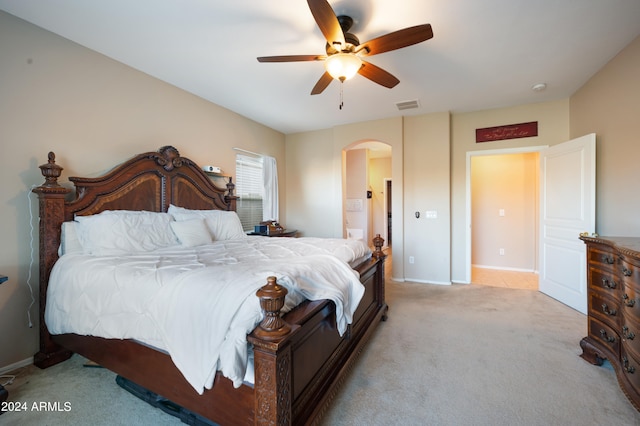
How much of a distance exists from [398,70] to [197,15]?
201 cm

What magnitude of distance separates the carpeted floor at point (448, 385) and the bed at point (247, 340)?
19 cm

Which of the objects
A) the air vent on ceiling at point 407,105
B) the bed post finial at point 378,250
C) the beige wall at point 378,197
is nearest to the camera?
the bed post finial at point 378,250

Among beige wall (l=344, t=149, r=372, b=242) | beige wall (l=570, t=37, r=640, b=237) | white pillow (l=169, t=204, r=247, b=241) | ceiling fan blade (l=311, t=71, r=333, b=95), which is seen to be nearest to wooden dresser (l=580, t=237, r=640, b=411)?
beige wall (l=570, t=37, r=640, b=237)

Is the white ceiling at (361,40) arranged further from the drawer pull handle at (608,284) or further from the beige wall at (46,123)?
the drawer pull handle at (608,284)

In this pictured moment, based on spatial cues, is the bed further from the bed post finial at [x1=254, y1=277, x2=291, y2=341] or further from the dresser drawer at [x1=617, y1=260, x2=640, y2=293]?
the dresser drawer at [x1=617, y1=260, x2=640, y2=293]

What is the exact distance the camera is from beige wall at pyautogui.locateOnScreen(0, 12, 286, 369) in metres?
2.13

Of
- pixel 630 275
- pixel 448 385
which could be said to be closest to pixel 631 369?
pixel 630 275

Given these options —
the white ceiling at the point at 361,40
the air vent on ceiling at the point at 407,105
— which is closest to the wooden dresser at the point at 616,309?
the white ceiling at the point at 361,40

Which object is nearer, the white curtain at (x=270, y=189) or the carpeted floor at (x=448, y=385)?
the carpeted floor at (x=448, y=385)

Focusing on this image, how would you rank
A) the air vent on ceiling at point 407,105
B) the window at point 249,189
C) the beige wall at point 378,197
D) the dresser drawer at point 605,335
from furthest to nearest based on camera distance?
the beige wall at point 378,197 < the window at point 249,189 < the air vent on ceiling at point 407,105 < the dresser drawer at point 605,335

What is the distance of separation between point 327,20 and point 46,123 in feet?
8.26

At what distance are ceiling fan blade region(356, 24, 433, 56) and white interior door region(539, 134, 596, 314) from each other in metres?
2.66

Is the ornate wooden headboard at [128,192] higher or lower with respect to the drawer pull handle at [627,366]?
higher

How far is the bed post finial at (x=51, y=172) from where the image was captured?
2.15 meters
